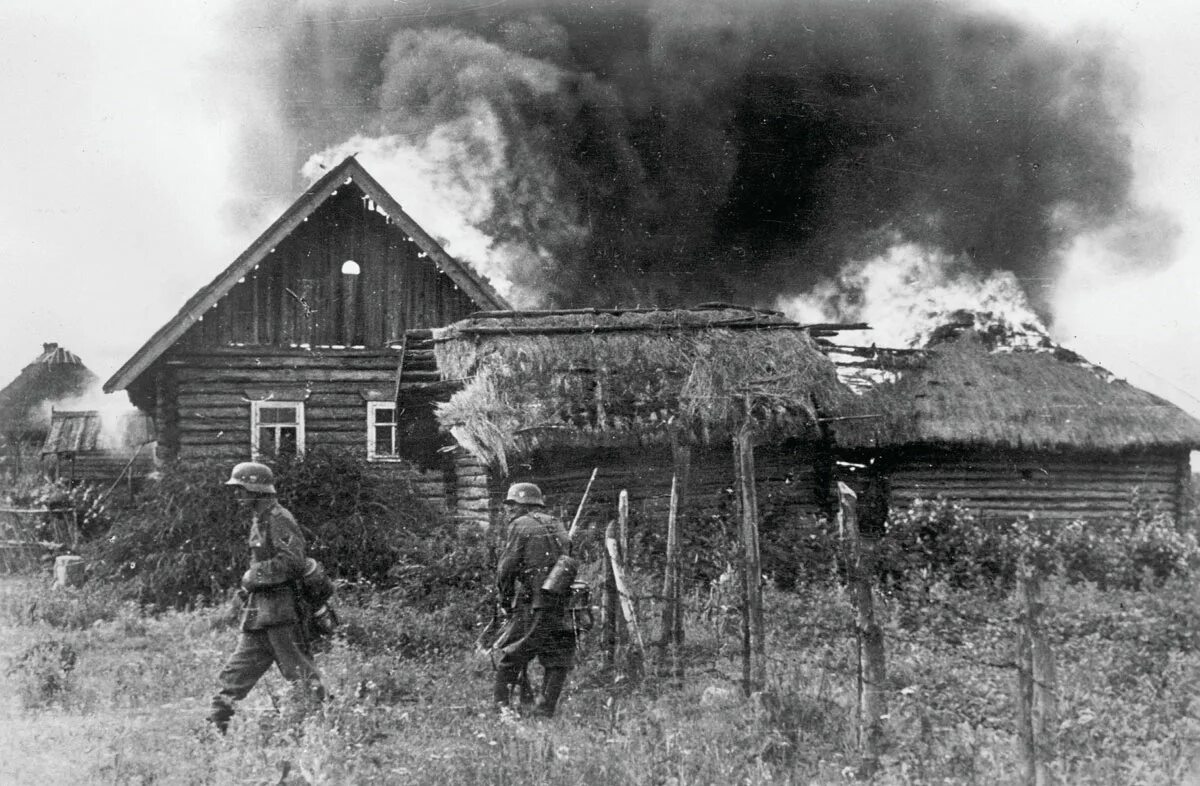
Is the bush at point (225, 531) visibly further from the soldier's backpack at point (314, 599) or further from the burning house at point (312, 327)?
the soldier's backpack at point (314, 599)

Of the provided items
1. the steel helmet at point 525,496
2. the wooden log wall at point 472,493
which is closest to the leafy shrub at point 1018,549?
the wooden log wall at point 472,493

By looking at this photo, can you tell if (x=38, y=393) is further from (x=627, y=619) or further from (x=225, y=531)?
(x=627, y=619)

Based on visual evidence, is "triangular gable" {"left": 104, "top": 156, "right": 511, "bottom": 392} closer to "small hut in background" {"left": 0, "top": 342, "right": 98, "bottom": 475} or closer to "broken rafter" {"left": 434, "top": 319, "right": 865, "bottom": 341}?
"broken rafter" {"left": 434, "top": 319, "right": 865, "bottom": 341}

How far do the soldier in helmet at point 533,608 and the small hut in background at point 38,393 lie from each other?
29459 mm

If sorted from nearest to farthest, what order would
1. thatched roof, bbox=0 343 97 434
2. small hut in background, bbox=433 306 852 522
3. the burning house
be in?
small hut in background, bbox=433 306 852 522 < the burning house < thatched roof, bbox=0 343 97 434

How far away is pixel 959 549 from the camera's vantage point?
13102 mm

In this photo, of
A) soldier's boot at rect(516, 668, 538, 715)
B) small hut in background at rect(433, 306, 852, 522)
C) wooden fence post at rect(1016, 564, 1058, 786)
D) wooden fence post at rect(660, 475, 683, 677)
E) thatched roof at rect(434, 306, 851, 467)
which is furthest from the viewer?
small hut in background at rect(433, 306, 852, 522)

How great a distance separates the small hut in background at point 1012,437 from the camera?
46.9 feet

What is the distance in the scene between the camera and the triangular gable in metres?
14.7

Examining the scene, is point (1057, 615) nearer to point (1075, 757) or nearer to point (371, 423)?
point (1075, 757)

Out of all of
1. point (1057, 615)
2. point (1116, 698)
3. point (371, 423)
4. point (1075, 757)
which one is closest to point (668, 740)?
point (1075, 757)

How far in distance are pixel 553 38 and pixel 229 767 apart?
544 inches

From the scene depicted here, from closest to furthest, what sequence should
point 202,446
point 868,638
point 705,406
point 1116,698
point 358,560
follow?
point 868,638, point 1116,698, point 358,560, point 705,406, point 202,446

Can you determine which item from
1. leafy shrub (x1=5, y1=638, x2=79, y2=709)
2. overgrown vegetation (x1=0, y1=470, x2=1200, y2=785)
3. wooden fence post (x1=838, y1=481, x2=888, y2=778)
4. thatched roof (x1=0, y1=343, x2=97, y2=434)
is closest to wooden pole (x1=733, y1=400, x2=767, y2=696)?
overgrown vegetation (x1=0, y1=470, x2=1200, y2=785)
